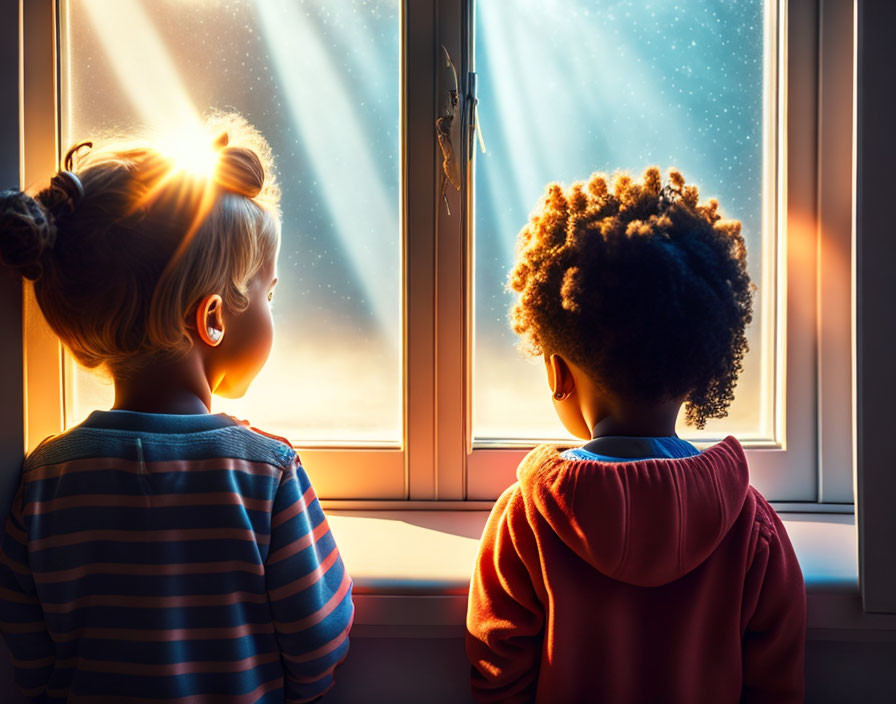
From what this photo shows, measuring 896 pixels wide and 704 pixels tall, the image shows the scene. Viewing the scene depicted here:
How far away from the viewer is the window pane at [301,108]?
1079mm

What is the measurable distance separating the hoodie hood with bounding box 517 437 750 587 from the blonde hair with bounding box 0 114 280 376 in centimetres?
47

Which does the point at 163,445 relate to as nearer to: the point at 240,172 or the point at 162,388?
the point at 162,388

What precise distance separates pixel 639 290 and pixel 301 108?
69 centimetres

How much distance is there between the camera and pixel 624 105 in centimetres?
108

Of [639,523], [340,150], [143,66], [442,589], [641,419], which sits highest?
[143,66]

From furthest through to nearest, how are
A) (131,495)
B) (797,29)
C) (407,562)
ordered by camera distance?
(797,29) → (407,562) → (131,495)

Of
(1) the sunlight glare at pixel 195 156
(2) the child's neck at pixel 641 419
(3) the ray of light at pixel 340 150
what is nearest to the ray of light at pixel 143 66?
(3) the ray of light at pixel 340 150

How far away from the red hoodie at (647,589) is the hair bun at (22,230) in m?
0.60

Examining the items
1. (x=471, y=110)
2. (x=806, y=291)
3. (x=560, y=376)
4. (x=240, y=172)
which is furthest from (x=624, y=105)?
(x=240, y=172)

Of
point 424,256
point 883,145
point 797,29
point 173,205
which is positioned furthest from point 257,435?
point 797,29

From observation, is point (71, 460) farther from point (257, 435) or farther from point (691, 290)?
point (691, 290)

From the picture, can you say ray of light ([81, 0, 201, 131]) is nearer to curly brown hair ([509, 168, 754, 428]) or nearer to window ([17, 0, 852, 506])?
window ([17, 0, 852, 506])

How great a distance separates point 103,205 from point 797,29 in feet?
3.54

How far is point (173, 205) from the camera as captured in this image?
2.38 feet
